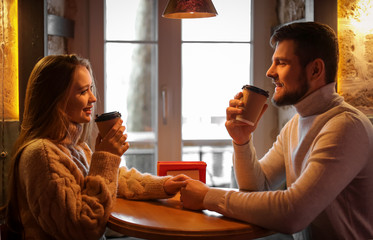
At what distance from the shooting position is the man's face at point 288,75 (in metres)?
1.85

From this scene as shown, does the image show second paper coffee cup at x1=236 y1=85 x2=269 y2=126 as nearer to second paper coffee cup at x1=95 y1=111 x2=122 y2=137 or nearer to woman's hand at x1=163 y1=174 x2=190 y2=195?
woman's hand at x1=163 y1=174 x2=190 y2=195

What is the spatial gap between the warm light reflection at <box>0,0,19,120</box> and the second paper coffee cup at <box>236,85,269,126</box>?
1.79m

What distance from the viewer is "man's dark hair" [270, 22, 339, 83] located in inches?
71.6

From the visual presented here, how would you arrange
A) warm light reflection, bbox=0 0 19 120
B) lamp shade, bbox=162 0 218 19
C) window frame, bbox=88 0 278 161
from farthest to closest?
window frame, bbox=88 0 278 161 → warm light reflection, bbox=0 0 19 120 → lamp shade, bbox=162 0 218 19

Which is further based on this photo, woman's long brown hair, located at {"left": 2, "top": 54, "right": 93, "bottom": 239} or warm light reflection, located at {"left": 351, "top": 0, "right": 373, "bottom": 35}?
warm light reflection, located at {"left": 351, "top": 0, "right": 373, "bottom": 35}

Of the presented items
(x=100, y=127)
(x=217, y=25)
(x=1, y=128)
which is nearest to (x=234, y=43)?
(x=217, y=25)

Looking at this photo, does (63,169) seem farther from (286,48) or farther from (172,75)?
(172,75)

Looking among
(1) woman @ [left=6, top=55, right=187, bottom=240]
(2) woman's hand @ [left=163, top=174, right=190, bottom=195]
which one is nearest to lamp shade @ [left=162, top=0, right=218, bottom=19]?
(1) woman @ [left=6, top=55, right=187, bottom=240]

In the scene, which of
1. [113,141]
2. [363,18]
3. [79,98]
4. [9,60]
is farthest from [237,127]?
[363,18]

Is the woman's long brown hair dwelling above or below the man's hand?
above

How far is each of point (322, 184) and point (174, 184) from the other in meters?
0.65

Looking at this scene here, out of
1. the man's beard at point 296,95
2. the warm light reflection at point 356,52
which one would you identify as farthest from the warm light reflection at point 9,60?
the warm light reflection at point 356,52

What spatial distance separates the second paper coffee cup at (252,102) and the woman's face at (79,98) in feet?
2.03

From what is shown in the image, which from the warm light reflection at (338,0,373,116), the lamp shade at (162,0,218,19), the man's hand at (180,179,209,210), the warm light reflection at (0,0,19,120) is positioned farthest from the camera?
the warm light reflection at (338,0,373,116)
